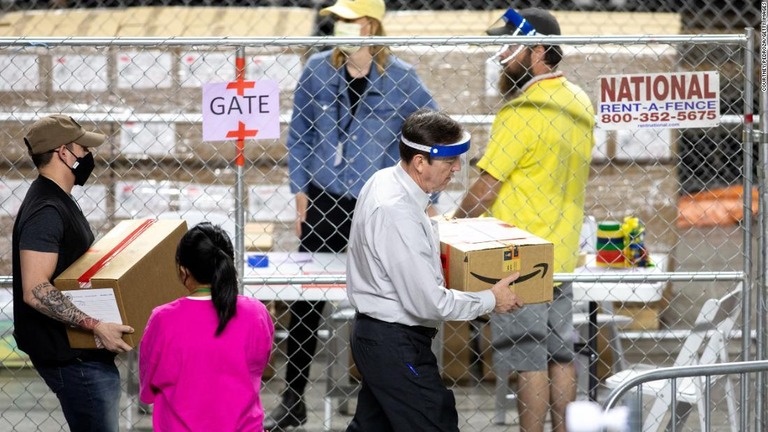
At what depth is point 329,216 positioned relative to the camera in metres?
5.55

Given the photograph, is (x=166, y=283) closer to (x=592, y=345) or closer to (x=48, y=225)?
(x=48, y=225)

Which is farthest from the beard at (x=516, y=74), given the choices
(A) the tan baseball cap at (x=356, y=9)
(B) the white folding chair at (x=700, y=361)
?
(B) the white folding chair at (x=700, y=361)

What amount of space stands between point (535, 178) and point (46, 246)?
6.80ft

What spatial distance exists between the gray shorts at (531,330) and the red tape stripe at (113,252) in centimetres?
158

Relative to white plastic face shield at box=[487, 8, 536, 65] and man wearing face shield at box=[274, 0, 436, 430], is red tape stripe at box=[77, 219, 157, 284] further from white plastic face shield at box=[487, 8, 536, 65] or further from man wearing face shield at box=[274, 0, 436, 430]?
white plastic face shield at box=[487, 8, 536, 65]

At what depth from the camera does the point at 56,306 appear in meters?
3.71

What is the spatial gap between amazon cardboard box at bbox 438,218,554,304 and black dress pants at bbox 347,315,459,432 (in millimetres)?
246

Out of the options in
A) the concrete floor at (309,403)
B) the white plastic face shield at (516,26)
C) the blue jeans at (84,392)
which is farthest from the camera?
the concrete floor at (309,403)

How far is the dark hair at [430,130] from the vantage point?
369 centimetres

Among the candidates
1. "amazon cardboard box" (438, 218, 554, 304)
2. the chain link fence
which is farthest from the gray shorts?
the chain link fence

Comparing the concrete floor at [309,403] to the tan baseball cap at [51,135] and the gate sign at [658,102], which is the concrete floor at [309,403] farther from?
the tan baseball cap at [51,135]

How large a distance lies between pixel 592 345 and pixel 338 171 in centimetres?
156

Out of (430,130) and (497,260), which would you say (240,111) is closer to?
(430,130)

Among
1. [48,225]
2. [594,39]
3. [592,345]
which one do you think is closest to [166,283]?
[48,225]
